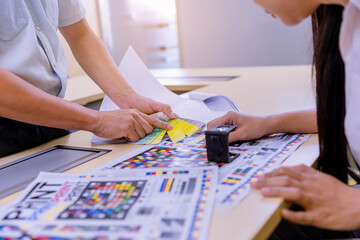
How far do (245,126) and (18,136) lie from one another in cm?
63

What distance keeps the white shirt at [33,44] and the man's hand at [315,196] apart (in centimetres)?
72

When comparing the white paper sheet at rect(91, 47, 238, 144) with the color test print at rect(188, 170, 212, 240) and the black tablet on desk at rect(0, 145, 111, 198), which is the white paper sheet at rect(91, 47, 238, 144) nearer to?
the black tablet on desk at rect(0, 145, 111, 198)

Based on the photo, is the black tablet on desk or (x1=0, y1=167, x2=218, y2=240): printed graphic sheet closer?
(x1=0, y1=167, x2=218, y2=240): printed graphic sheet

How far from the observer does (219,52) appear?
4.15 meters

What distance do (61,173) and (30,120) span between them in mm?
222

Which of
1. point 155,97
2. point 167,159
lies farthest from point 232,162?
point 155,97

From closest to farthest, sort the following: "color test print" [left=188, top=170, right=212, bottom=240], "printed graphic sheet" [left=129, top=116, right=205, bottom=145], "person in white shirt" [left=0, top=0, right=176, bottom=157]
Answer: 1. "color test print" [left=188, top=170, right=212, bottom=240]
2. "person in white shirt" [left=0, top=0, right=176, bottom=157]
3. "printed graphic sheet" [left=129, top=116, right=205, bottom=145]

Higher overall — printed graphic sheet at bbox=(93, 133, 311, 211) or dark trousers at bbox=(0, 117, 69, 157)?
dark trousers at bbox=(0, 117, 69, 157)

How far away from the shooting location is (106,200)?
725 millimetres

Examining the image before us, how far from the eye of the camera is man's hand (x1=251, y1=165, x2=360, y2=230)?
69 centimetres

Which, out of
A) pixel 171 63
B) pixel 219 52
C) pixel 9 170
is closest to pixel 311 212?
pixel 9 170

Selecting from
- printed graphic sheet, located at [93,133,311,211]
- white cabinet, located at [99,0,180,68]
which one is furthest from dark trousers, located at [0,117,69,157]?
white cabinet, located at [99,0,180,68]

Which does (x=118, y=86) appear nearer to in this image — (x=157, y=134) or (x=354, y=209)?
(x=157, y=134)

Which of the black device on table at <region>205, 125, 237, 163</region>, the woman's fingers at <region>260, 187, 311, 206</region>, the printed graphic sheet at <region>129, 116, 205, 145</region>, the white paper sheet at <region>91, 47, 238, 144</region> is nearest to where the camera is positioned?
the woman's fingers at <region>260, 187, 311, 206</region>
